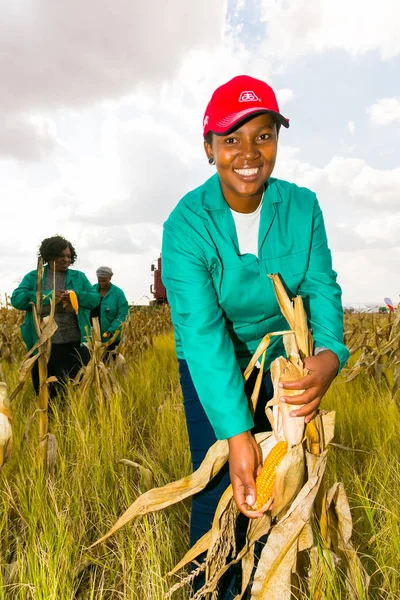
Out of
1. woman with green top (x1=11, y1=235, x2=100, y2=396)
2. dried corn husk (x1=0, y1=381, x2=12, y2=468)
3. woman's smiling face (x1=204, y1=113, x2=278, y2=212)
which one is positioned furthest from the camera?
woman with green top (x1=11, y1=235, x2=100, y2=396)

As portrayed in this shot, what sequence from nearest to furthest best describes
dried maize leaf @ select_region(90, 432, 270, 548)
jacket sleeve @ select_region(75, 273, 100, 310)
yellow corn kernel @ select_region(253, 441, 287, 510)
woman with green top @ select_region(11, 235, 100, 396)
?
yellow corn kernel @ select_region(253, 441, 287, 510) → dried maize leaf @ select_region(90, 432, 270, 548) → woman with green top @ select_region(11, 235, 100, 396) → jacket sleeve @ select_region(75, 273, 100, 310)

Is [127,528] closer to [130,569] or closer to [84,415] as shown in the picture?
[130,569]

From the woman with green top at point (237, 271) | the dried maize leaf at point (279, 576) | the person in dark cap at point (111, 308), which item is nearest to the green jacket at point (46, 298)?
the person in dark cap at point (111, 308)

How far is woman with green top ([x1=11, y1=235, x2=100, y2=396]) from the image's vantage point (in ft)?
15.0

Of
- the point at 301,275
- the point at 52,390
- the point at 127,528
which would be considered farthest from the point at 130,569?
the point at 52,390

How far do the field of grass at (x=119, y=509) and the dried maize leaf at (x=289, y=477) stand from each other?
29cm

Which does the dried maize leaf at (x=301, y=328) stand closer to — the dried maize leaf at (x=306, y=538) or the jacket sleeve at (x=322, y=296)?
the jacket sleeve at (x=322, y=296)

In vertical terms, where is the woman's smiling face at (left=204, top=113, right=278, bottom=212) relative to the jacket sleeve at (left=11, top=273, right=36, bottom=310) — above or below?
below

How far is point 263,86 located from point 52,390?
390cm

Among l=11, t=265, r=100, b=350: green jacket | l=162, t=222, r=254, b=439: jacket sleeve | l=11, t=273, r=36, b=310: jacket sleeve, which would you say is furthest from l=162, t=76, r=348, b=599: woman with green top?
l=11, t=273, r=36, b=310: jacket sleeve

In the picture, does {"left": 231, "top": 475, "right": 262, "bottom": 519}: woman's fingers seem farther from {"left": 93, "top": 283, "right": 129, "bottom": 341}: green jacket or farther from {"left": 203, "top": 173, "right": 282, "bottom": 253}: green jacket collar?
{"left": 93, "top": 283, "right": 129, "bottom": 341}: green jacket

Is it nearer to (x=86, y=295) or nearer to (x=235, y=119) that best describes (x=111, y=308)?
(x=86, y=295)

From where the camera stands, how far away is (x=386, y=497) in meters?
2.02

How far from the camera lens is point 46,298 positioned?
437cm
